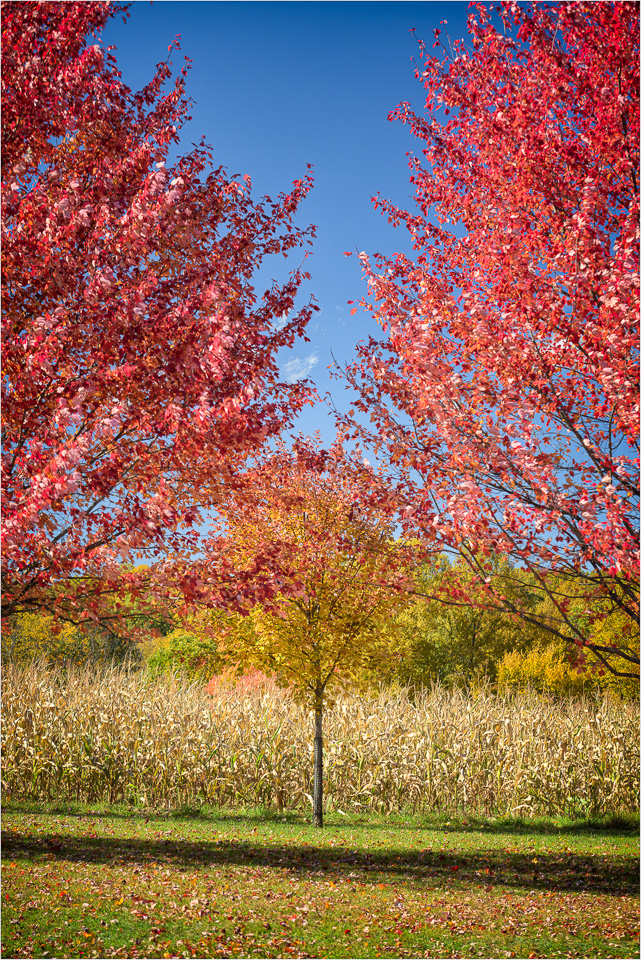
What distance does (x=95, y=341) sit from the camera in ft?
17.0

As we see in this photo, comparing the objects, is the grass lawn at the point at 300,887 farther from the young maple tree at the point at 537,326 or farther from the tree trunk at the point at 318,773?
the young maple tree at the point at 537,326

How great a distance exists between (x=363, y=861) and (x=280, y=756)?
3.61m

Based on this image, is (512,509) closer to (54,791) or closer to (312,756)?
(312,756)

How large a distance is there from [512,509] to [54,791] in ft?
33.2

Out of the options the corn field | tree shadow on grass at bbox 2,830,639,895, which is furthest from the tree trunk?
tree shadow on grass at bbox 2,830,639,895

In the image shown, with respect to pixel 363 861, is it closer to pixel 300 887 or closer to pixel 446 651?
pixel 300 887

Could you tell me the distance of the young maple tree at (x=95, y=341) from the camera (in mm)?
4871

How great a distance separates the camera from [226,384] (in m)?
5.27

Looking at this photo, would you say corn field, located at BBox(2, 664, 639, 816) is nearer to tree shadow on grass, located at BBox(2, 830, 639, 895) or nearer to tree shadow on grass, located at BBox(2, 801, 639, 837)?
tree shadow on grass, located at BBox(2, 801, 639, 837)

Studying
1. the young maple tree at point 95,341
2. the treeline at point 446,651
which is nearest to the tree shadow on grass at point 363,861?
the young maple tree at point 95,341

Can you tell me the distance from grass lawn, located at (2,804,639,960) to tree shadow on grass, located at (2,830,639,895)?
0.03 m

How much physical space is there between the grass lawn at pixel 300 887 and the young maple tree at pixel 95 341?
2.56 meters

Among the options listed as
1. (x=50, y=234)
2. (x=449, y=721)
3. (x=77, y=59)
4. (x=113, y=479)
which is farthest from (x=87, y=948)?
(x=449, y=721)

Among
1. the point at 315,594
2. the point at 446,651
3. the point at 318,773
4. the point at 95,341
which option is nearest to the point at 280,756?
the point at 318,773
